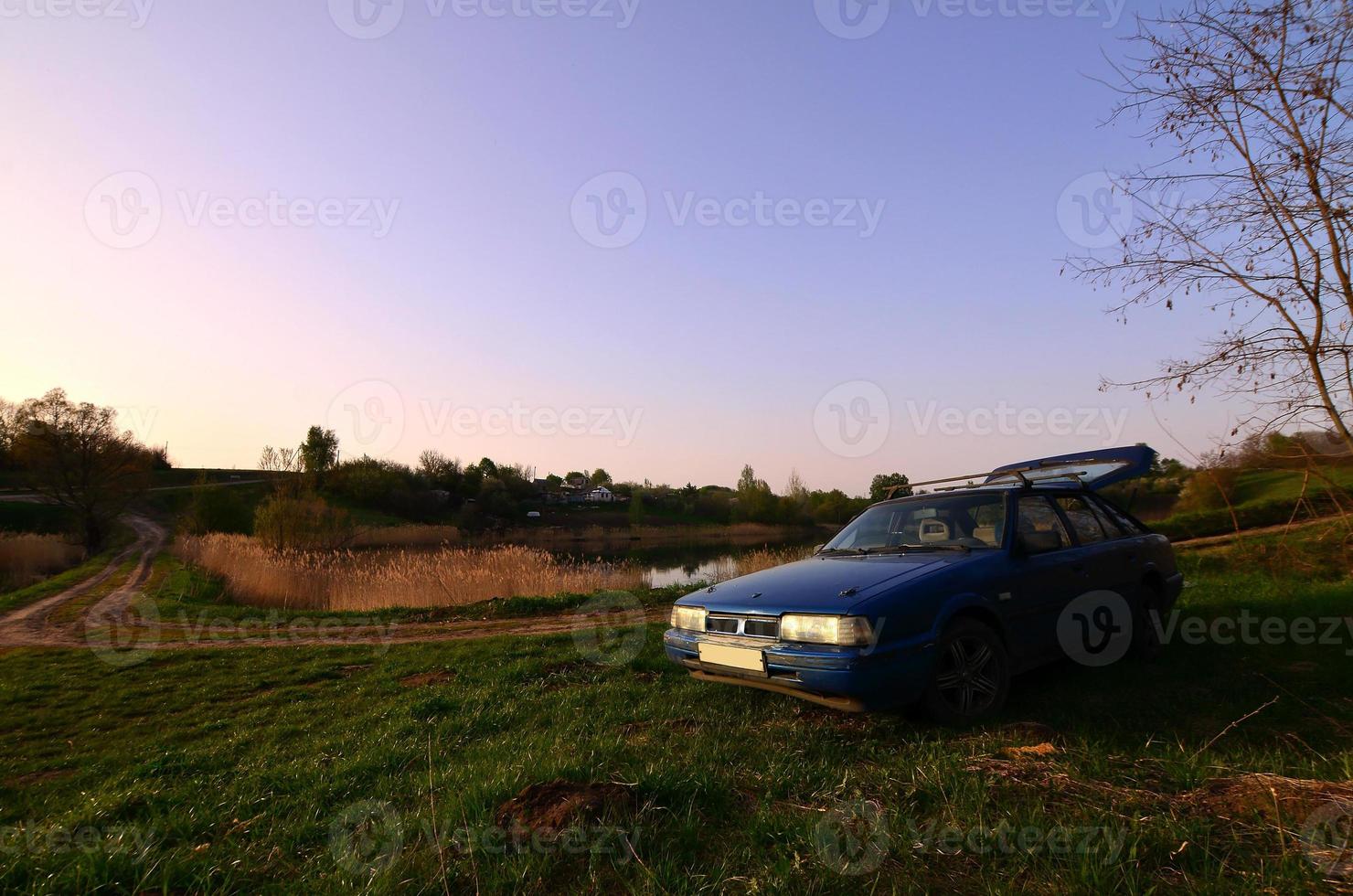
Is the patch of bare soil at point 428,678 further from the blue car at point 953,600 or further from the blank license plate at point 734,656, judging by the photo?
the blank license plate at point 734,656

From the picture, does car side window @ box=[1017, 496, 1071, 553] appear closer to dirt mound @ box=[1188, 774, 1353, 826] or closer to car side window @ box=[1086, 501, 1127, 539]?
car side window @ box=[1086, 501, 1127, 539]

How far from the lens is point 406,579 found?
1562 cm

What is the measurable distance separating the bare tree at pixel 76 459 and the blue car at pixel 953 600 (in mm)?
40038

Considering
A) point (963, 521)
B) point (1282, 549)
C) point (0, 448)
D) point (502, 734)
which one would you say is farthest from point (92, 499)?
point (1282, 549)

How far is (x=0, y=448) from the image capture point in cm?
4981

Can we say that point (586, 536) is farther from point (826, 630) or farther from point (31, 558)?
point (826, 630)

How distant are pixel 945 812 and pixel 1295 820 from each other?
1.18 metres

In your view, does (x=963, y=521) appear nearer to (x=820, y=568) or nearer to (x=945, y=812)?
(x=820, y=568)

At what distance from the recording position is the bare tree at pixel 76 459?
3222 cm

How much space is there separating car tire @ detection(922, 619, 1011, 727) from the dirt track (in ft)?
20.2

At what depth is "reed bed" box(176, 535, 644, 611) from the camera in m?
15.3

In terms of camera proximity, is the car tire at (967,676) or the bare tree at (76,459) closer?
the car tire at (967,676)

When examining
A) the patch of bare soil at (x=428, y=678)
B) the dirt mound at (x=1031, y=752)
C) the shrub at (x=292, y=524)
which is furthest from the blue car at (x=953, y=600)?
the shrub at (x=292, y=524)

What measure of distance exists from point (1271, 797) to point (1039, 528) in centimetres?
301
